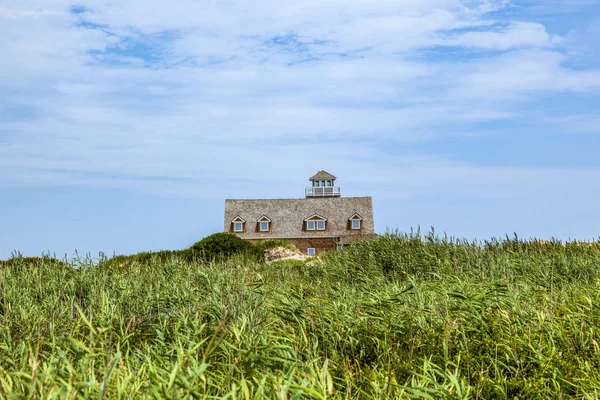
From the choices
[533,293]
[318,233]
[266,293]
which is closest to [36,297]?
[266,293]

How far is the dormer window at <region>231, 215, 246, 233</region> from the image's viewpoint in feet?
162

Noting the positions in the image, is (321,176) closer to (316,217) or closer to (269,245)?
(316,217)

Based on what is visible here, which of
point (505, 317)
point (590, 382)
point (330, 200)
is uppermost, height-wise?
point (330, 200)

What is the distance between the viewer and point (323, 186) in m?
57.4

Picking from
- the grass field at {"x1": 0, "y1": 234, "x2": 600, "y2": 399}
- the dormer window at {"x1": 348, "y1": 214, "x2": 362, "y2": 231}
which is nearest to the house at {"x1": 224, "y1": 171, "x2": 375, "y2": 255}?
the dormer window at {"x1": 348, "y1": 214, "x2": 362, "y2": 231}

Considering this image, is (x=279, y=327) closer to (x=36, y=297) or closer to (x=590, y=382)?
(x=590, y=382)

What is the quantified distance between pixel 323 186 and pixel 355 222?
25.8ft

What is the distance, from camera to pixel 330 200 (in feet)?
170

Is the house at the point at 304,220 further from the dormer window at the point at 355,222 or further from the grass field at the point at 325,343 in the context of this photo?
the grass field at the point at 325,343

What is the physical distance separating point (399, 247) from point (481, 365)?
32.4ft

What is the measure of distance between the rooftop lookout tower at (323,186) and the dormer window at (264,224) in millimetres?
8709

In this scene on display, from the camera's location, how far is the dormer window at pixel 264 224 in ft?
163

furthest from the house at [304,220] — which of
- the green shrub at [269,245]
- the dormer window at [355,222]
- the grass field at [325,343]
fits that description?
the grass field at [325,343]

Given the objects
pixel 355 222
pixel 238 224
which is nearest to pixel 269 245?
pixel 238 224
